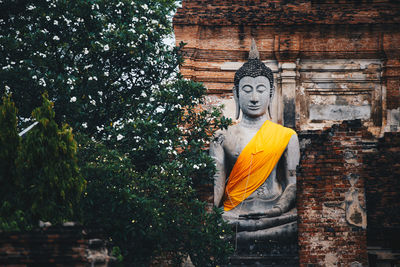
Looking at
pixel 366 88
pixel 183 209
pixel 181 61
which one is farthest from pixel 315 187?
pixel 366 88

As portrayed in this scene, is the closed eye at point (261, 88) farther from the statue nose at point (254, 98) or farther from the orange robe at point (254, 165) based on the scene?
the orange robe at point (254, 165)

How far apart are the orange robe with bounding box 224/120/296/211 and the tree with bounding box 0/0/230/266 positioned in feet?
2.85

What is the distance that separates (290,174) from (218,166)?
112 cm

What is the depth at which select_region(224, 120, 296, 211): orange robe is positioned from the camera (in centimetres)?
1192

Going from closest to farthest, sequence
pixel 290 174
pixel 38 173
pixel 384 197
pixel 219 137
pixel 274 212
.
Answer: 1. pixel 38 173
2. pixel 384 197
3. pixel 274 212
4. pixel 290 174
5. pixel 219 137

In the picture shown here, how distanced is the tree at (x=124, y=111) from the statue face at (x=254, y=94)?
44.5 inches

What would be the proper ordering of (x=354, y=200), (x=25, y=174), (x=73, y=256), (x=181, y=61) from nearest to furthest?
(x=73, y=256)
(x=25, y=174)
(x=354, y=200)
(x=181, y=61)

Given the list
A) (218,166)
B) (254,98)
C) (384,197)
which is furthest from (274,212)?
(254,98)

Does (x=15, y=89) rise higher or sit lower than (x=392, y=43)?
lower

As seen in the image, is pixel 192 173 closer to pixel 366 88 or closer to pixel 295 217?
pixel 295 217

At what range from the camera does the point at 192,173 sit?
10.8 m

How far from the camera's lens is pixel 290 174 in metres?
12.0

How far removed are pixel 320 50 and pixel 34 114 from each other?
29.0 ft

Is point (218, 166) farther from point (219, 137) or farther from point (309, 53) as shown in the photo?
point (309, 53)
